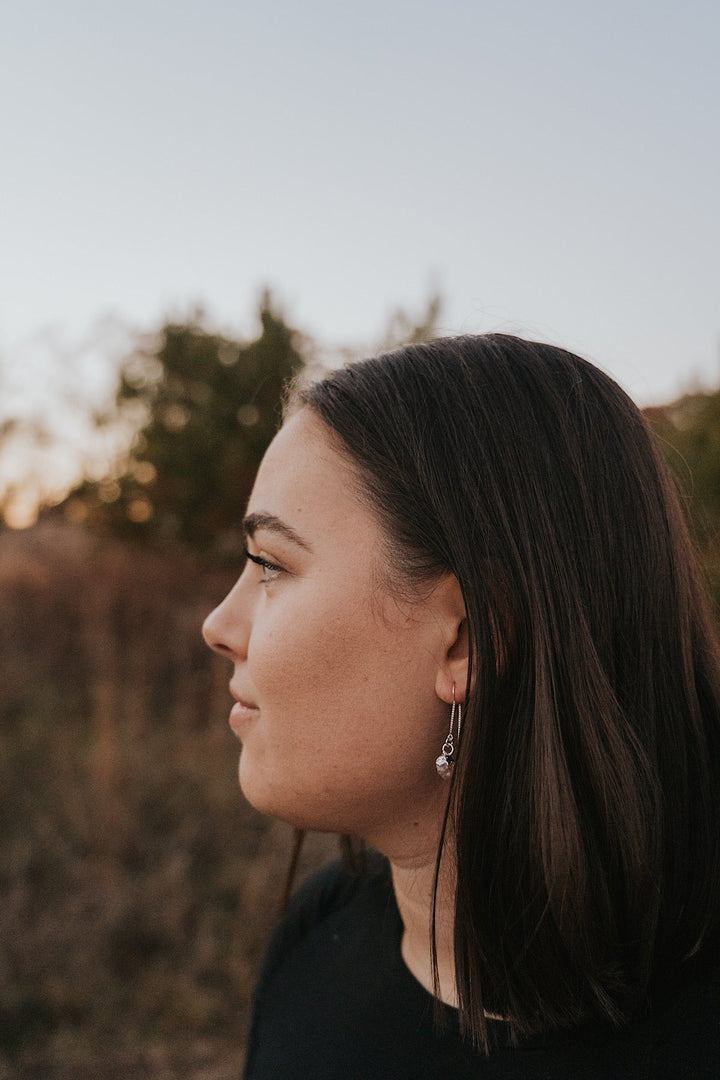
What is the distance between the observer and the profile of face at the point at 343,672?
1506 mm

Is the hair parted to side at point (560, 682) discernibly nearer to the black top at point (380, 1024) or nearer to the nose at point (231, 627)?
the black top at point (380, 1024)

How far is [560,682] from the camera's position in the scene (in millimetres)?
1401

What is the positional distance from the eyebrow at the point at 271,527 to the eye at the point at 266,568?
48 mm

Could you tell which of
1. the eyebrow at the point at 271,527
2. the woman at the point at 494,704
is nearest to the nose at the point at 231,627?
the woman at the point at 494,704

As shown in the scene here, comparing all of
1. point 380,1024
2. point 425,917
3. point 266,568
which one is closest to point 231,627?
point 266,568

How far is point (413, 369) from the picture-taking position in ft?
5.37

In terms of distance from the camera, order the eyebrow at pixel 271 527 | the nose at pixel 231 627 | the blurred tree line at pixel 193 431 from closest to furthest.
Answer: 1. the eyebrow at pixel 271 527
2. the nose at pixel 231 627
3. the blurred tree line at pixel 193 431

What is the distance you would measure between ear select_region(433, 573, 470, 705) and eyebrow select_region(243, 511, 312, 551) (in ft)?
0.89

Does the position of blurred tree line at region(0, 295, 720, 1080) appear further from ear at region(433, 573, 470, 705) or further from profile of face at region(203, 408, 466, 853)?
ear at region(433, 573, 470, 705)

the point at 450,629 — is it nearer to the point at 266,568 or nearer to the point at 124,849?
the point at 266,568

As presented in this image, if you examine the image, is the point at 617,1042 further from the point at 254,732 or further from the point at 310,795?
the point at 254,732

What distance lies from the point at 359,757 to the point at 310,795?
0.13 metres

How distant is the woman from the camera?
4.44 feet

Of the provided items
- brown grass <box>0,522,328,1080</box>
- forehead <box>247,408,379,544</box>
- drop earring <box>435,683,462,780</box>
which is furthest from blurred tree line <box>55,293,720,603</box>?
drop earring <box>435,683,462,780</box>
